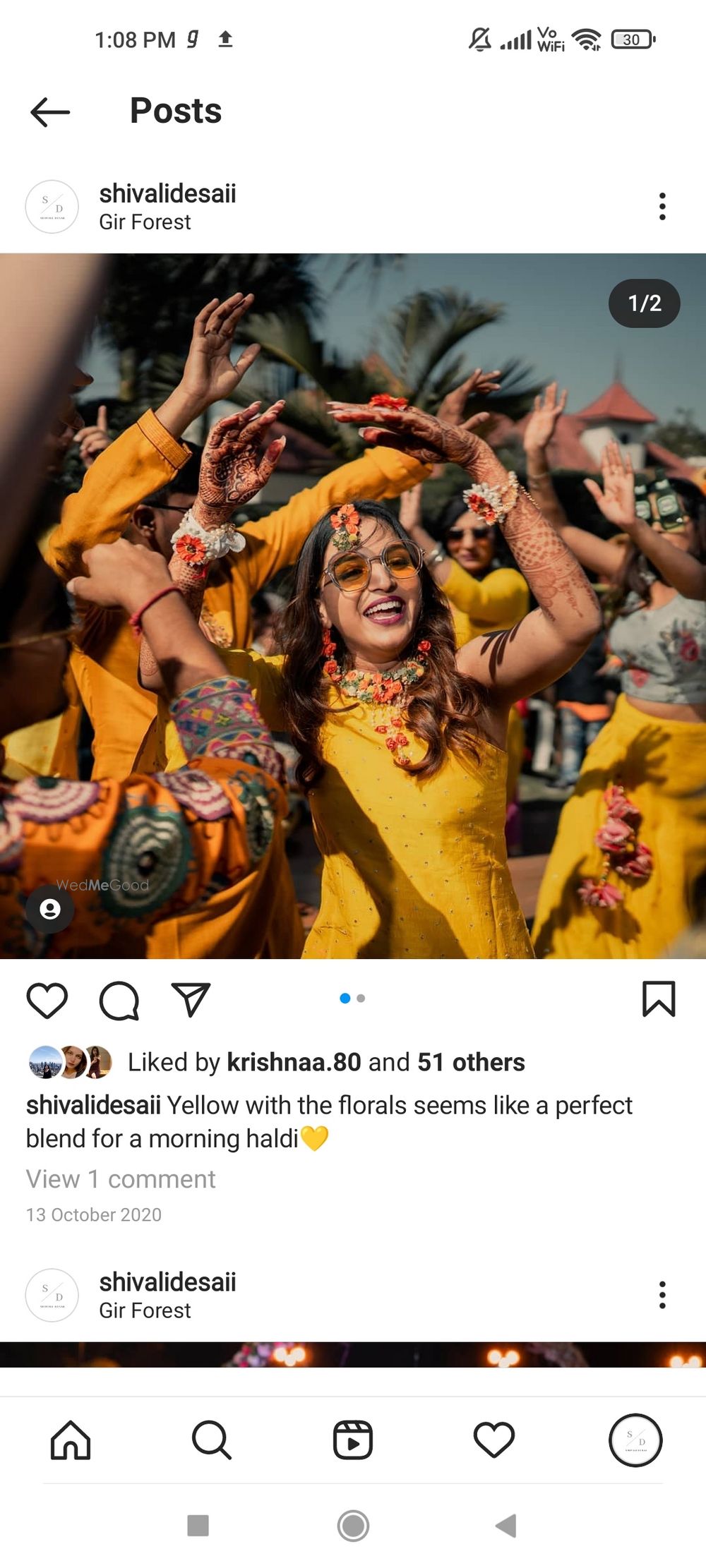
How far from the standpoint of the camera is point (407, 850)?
6.50 feet

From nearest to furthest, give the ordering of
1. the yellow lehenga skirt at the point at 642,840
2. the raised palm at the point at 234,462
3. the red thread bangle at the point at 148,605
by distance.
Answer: the red thread bangle at the point at 148,605
the raised palm at the point at 234,462
the yellow lehenga skirt at the point at 642,840

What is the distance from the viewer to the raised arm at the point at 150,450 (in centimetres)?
201

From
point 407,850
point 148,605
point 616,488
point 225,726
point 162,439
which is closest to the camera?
point 225,726

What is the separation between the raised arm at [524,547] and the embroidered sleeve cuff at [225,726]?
0.55 metres
